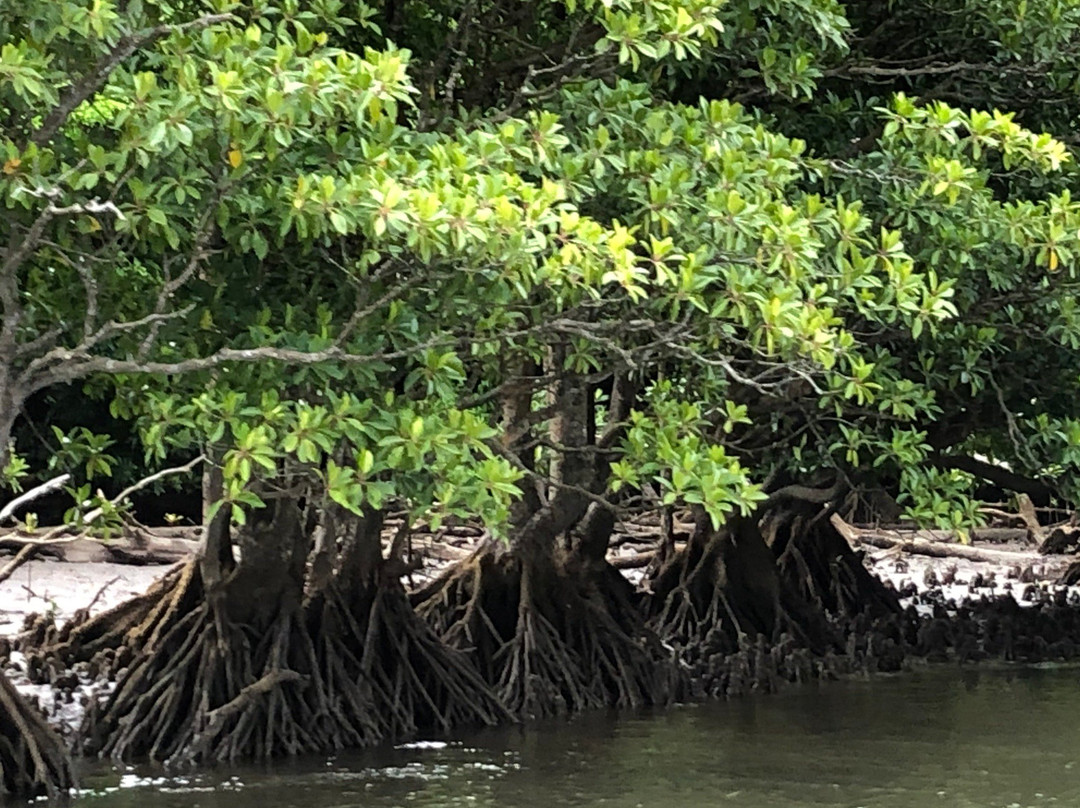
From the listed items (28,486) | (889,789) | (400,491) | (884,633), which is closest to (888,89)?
(889,789)

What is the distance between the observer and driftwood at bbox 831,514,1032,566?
693 inches

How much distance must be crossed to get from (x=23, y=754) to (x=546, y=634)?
3.77 metres

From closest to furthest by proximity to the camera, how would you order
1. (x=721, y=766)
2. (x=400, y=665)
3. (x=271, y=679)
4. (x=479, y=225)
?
(x=479, y=225) < (x=721, y=766) < (x=271, y=679) < (x=400, y=665)

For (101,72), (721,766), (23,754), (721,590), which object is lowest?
(721,766)

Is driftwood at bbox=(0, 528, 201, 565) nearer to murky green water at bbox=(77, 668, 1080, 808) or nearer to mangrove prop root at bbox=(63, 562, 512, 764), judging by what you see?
mangrove prop root at bbox=(63, 562, 512, 764)

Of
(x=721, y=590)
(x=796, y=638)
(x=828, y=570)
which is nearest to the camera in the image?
(x=721, y=590)

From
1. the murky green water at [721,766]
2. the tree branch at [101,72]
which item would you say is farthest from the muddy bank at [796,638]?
the tree branch at [101,72]

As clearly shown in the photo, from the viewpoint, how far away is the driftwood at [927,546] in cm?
1759

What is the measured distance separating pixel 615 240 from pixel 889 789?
12.0 ft

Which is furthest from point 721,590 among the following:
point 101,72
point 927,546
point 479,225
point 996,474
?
point 101,72

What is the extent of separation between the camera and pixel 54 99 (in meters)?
5.36

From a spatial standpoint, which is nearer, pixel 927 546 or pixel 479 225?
pixel 479 225

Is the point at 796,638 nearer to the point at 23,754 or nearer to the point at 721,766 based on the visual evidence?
the point at 721,766

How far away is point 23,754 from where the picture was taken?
7652 mm
